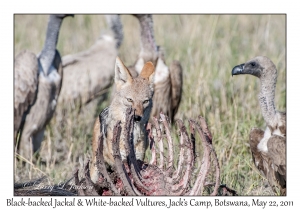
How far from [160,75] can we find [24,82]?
1.42m

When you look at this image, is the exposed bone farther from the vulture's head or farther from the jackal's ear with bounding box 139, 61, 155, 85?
the vulture's head

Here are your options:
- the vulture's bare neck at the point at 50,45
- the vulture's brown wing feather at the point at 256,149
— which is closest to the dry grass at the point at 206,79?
the vulture's brown wing feather at the point at 256,149

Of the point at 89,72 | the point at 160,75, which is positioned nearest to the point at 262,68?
the point at 160,75

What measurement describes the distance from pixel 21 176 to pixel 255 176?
2015 mm

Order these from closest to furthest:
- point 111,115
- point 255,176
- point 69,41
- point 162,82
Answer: point 111,115 → point 255,176 → point 162,82 → point 69,41

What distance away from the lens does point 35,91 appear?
7.12 metres

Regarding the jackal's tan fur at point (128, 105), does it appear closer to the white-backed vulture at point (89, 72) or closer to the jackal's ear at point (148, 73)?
the jackal's ear at point (148, 73)

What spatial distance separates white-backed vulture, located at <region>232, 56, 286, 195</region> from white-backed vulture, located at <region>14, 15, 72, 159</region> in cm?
255

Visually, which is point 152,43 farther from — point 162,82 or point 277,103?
point 277,103

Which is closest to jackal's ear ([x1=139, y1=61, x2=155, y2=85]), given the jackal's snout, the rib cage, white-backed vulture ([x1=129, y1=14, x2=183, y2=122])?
the jackal's snout

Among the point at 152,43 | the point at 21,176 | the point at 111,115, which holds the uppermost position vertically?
the point at 152,43

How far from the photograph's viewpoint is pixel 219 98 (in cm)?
700

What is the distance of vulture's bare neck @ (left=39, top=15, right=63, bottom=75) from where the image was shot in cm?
732
